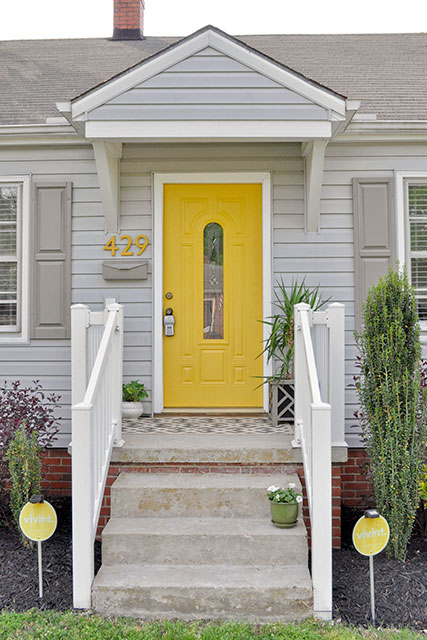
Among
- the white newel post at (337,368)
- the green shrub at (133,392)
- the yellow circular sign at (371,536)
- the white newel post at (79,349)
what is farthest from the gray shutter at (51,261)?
the yellow circular sign at (371,536)

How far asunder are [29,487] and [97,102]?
2968 mm

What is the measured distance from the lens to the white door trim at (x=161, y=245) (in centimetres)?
590

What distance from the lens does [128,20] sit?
27.8ft

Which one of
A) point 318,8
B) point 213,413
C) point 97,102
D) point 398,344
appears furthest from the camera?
point 318,8

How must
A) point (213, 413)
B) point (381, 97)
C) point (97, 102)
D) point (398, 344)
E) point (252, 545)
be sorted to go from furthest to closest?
point (381, 97)
point (213, 413)
point (97, 102)
point (398, 344)
point (252, 545)

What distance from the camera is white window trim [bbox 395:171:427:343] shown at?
228 inches

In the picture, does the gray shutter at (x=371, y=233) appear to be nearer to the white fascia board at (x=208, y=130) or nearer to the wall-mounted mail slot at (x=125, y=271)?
the white fascia board at (x=208, y=130)

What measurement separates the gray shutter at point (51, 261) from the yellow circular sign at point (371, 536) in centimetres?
326

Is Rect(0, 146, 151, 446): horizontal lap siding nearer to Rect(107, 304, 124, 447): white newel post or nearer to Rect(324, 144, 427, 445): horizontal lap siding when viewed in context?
Rect(107, 304, 124, 447): white newel post

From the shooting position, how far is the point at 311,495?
3666mm

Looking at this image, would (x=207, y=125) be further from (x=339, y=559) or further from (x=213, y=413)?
(x=339, y=559)

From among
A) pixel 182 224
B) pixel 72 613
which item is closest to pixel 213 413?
pixel 182 224

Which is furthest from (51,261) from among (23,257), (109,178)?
(109,178)

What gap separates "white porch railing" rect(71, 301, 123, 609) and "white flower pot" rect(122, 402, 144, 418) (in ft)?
2.73
